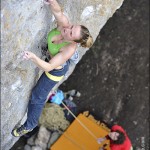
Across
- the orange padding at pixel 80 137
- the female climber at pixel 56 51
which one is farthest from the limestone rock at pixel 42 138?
the female climber at pixel 56 51

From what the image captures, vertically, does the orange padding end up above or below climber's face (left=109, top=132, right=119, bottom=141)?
below

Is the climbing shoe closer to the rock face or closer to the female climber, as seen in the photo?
the rock face

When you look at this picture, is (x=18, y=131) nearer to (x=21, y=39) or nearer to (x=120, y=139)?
(x=120, y=139)

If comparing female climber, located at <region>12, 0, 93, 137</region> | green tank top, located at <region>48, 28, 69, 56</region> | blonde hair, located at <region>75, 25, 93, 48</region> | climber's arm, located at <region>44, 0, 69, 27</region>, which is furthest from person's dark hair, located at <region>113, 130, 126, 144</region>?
climber's arm, located at <region>44, 0, 69, 27</region>

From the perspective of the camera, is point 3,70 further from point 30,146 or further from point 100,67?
point 100,67

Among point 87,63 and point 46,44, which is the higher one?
point 46,44

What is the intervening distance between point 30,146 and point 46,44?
2618mm

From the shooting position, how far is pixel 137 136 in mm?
7621

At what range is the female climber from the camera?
4270 mm

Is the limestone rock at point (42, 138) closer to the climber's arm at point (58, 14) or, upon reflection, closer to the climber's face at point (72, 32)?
the climber's arm at point (58, 14)

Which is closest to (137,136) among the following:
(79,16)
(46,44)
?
(79,16)

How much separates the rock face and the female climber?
4.5 inches

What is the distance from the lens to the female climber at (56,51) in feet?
14.0

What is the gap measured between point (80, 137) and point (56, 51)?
9.26 feet
